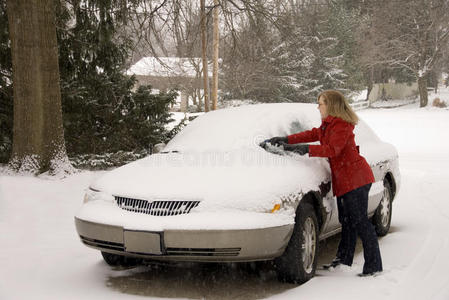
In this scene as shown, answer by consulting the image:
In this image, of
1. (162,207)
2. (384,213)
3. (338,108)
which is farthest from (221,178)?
(384,213)

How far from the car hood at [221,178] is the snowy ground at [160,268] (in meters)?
0.82

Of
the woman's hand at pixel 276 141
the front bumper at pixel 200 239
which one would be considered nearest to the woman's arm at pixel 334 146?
the woman's hand at pixel 276 141

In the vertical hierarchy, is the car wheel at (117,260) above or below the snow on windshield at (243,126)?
below

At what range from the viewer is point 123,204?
4.42m

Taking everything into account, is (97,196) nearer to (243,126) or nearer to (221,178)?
(221,178)

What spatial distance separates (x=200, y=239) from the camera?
4.01 meters

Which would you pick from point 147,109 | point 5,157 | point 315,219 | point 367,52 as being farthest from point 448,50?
point 315,219

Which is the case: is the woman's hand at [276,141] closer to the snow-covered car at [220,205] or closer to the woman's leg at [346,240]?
the snow-covered car at [220,205]

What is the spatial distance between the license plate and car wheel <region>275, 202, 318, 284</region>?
104 cm

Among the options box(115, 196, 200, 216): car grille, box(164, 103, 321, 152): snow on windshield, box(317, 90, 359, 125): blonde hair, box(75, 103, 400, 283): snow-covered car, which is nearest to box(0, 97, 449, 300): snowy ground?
box(75, 103, 400, 283): snow-covered car

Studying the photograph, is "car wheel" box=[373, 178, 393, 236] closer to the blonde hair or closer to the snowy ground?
the snowy ground

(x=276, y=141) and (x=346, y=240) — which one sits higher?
(x=276, y=141)

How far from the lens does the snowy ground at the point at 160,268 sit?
173 inches

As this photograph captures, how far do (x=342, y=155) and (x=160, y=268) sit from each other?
2036mm
